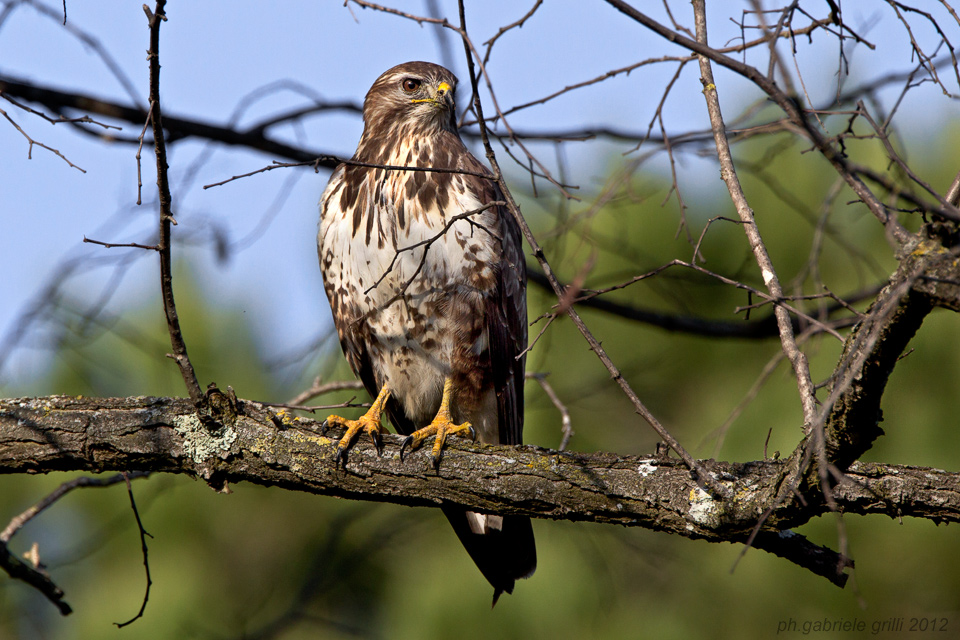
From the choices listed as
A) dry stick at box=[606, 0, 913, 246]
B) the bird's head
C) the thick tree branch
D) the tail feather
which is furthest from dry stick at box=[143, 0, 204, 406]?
the bird's head

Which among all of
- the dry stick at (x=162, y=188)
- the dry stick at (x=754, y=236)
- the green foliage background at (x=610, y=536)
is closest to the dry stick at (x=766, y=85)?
the dry stick at (x=754, y=236)

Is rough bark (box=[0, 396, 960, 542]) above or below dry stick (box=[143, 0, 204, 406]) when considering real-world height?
below

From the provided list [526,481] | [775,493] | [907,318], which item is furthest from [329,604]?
[907,318]

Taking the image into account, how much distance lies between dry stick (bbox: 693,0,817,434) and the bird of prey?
99cm

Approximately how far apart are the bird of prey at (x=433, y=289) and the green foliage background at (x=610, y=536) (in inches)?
63.2

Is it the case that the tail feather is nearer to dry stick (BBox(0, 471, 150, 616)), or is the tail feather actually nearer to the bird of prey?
the bird of prey

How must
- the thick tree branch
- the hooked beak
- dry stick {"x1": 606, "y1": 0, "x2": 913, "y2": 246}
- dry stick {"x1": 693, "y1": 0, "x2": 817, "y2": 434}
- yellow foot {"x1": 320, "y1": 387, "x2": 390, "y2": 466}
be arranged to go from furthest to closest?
the hooked beak < yellow foot {"x1": 320, "y1": 387, "x2": 390, "y2": 466} < the thick tree branch < dry stick {"x1": 693, "y1": 0, "x2": 817, "y2": 434} < dry stick {"x1": 606, "y1": 0, "x2": 913, "y2": 246}

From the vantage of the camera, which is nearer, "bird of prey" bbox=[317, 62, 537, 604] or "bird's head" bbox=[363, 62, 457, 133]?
"bird of prey" bbox=[317, 62, 537, 604]

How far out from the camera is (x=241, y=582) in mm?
9133

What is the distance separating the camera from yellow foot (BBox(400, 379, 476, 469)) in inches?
102

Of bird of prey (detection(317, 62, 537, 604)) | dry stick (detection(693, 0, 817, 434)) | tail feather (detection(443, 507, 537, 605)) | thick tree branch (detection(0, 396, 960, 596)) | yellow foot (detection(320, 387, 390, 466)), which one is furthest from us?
tail feather (detection(443, 507, 537, 605))

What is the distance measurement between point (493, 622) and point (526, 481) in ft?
15.8

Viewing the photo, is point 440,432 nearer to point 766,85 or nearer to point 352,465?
point 352,465

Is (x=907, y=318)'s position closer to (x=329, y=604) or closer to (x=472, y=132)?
(x=472, y=132)
